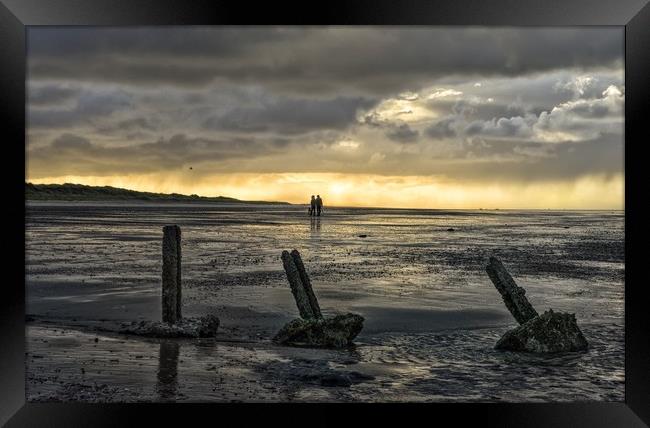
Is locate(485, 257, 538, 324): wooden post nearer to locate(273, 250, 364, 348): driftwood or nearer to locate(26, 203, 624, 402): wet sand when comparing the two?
locate(26, 203, 624, 402): wet sand

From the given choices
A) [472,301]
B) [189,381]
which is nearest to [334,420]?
[189,381]

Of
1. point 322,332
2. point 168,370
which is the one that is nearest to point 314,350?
point 322,332

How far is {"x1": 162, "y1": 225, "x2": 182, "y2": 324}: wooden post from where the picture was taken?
41.3ft

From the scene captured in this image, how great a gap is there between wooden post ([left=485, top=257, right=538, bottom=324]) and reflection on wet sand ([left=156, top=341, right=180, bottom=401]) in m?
5.86

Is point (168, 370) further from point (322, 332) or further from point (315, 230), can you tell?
point (315, 230)

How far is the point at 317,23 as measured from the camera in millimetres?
6820

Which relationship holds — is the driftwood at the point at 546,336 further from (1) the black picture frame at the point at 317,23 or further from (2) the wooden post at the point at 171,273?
(2) the wooden post at the point at 171,273

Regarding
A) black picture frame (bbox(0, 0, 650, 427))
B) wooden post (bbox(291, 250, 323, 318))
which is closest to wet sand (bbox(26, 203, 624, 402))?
wooden post (bbox(291, 250, 323, 318))

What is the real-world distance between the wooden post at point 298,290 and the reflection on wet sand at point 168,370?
92.3 inches

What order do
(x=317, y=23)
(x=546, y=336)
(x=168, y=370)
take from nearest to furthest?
1. (x=317, y=23)
2. (x=168, y=370)
3. (x=546, y=336)

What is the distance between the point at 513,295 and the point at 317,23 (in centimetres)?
724

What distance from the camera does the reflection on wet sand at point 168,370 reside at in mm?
8469

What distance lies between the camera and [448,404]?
671 centimetres

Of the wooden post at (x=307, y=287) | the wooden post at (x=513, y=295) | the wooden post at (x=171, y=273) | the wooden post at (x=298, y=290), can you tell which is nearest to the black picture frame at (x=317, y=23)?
the wooden post at (x=513, y=295)
